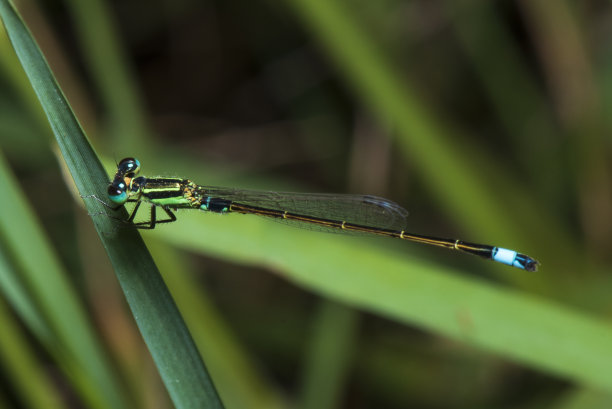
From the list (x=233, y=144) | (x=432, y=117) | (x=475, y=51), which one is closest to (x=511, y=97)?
(x=475, y=51)

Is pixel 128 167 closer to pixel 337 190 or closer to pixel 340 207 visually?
pixel 340 207

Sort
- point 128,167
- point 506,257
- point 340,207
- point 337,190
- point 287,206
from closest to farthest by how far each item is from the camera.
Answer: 1. point 128,167
2. point 506,257
3. point 287,206
4. point 340,207
5. point 337,190

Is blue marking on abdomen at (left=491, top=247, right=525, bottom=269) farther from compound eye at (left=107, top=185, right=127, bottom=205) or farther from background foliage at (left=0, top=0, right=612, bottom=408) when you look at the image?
compound eye at (left=107, top=185, right=127, bottom=205)

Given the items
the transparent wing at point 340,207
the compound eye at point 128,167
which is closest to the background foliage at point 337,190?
the compound eye at point 128,167

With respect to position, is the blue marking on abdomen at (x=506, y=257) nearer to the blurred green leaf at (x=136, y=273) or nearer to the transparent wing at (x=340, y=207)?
the transparent wing at (x=340, y=207)

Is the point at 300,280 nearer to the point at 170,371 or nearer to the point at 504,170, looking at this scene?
the point at 170,371

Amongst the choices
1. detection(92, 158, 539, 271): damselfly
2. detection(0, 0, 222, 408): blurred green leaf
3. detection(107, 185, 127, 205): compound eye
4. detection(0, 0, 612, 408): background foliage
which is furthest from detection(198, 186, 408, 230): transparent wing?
detection(0, 0, 222, 408): blurred green leaf

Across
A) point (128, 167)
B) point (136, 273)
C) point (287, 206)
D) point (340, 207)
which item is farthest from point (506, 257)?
point (136, 273)
